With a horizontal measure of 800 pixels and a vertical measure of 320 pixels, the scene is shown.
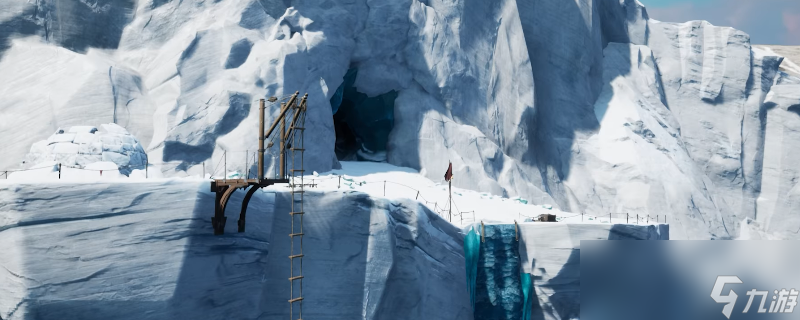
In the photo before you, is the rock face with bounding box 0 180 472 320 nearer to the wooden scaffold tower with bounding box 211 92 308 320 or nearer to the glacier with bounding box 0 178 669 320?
the glacier with bounding box 0 178 669 320

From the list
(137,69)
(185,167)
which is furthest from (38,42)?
(185,167)

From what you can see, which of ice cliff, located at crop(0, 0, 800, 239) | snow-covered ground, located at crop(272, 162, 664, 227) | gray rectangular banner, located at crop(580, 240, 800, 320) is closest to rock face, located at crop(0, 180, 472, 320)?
snow-covered ground, located at crop(272, 162, 664, 227)

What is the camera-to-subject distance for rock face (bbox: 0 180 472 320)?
2017 centimetres

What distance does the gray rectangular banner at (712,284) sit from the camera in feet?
86.4

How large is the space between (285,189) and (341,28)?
12242 millimetres

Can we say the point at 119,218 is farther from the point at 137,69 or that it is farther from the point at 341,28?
the point at 341,28

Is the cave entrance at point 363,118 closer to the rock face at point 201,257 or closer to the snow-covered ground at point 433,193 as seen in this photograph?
the snow-covered ground at point 433,193

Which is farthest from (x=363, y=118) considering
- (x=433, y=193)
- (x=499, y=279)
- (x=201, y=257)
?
(x=201, y=257)

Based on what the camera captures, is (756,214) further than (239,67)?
Yes

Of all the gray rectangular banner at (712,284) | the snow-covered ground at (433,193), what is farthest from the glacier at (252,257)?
the gray rectangular banner at (712,284)

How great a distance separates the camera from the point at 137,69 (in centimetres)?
3347

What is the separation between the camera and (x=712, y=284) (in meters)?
26.3

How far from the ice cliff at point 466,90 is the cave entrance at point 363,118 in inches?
6.1

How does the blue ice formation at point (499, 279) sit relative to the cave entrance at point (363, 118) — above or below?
below
